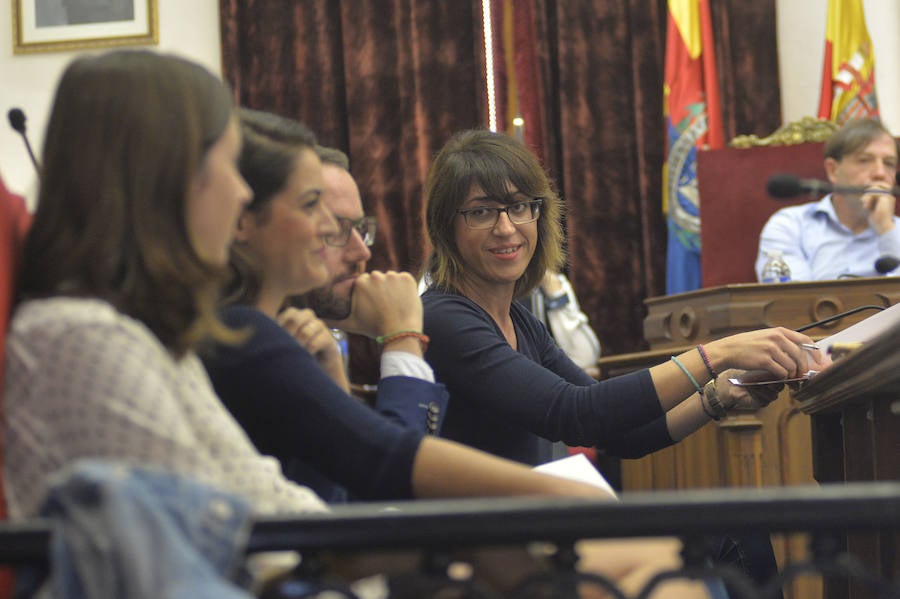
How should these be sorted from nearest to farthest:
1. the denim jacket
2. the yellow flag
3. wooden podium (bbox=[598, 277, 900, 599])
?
the denim jacket, wooden podium (bbox=[598, 277, 900, 599]), the yellow flag

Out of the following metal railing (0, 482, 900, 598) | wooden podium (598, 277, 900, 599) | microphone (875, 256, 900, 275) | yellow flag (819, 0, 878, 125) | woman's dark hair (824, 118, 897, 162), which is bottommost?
wooden podium (598, 277, 900, 599)

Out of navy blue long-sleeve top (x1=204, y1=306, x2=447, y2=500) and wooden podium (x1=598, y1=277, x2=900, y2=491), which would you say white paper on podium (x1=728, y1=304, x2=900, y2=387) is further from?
wooden podium (x1=598, y1=277, x2=900, y2=491)

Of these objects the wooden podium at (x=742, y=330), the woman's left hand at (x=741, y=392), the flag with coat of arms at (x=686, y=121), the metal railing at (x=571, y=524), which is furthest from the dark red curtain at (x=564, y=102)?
the metal railing at (x=571, y=524)

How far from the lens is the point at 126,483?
2.95 feet

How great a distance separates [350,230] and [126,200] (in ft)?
2.36

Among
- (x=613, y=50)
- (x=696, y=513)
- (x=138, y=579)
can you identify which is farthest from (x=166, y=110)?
(x=613, y=50)

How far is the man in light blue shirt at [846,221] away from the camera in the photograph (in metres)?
4.55

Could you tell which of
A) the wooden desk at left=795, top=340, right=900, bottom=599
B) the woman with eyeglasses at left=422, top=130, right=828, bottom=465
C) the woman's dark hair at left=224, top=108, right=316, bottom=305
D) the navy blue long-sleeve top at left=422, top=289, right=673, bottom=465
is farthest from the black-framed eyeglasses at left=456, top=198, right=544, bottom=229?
the woman's dark hair at left=224, top=108, right=316, bottom=305

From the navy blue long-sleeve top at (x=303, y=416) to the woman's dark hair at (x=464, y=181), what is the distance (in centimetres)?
104

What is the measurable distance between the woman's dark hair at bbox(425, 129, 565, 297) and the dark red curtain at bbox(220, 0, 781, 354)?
136 inches

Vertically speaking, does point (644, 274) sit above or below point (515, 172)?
below

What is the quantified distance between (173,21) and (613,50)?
240cm

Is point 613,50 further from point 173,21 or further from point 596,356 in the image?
point 173,21

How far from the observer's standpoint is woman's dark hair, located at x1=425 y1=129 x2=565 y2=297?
7.98 ft
